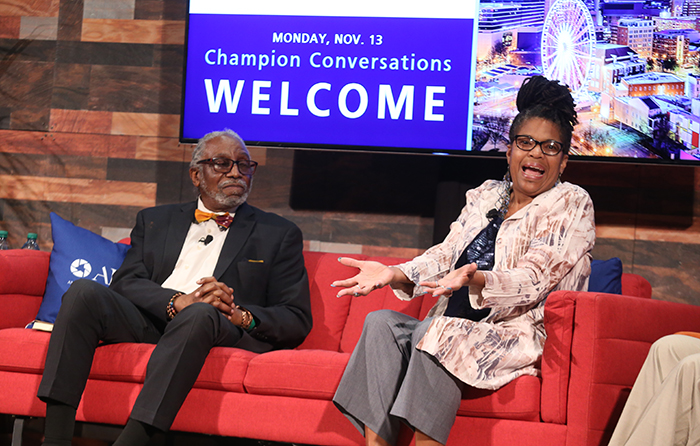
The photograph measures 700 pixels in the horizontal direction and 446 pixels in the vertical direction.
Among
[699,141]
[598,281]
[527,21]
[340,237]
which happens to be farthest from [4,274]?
[699,141]

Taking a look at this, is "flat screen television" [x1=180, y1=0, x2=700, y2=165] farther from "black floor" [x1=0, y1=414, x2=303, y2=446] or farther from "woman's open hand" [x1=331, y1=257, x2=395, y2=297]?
"black floor" [x1=0, y1=414, x2=303, y2=446]

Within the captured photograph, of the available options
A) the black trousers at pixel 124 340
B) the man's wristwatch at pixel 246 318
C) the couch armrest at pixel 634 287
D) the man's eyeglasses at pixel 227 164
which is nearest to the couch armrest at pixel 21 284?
the black trousers at pixel 124 340

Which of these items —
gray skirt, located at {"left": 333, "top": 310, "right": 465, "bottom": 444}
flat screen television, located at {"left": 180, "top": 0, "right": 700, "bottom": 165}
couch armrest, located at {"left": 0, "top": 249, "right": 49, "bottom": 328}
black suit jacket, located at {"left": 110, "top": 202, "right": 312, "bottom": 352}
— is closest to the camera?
gray skirt, located at {"left": 333, "top": 310, "right": 465, "bottom": 444}

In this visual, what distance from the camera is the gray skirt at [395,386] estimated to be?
1921mm

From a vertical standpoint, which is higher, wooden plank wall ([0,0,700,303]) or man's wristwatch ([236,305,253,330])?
wooden plank wall ([0,0,700,303])

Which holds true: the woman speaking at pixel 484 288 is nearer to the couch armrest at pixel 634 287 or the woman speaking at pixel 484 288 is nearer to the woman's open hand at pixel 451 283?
the woman's open hand at pixel 451 283

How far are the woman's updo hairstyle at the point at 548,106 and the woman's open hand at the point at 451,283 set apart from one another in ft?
2.44

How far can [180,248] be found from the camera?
2.80m

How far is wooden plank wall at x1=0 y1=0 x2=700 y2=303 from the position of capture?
12.3ft

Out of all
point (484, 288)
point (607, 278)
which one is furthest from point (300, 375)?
point (607, 278)

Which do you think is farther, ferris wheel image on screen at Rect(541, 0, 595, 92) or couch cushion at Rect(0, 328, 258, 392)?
ferris wheel image on screen at Rect(541, 0, 595, 92)

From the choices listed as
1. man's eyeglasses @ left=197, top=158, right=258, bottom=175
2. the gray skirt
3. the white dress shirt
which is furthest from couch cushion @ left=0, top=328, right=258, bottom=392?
man's eyeglasses @ left=197, top=158, right=258, bottom=175

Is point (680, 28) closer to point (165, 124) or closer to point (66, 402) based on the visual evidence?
point (165, 124)

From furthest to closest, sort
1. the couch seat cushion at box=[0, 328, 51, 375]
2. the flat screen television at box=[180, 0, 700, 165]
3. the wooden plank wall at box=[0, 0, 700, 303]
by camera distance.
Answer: the wooden plank wall at box=[0, 0, 700, 303] < the flat screen television at box=[180, 0, 700, 165] < the couch seat cushion at box=[0, 328, 51, 375]
